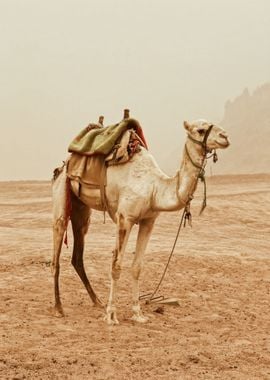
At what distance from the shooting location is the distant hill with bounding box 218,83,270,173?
99438mm

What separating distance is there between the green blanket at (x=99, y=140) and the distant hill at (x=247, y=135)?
81047 mm

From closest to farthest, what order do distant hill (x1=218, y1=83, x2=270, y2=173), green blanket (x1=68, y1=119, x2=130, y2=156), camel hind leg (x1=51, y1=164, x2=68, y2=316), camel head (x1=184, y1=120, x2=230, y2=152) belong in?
camel head (x1=184, y1=120, x2=230, y2=152)
green blanket (x1=68, y1=119, x2=130, y2=156)
camel hind leg (x1=51, y1=164, x2=68, y2=316)
distant hill (x1=218, y1=83, x2=270, y2=173)

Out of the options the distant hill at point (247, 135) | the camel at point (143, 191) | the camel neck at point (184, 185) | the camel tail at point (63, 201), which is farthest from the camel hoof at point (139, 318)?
the distant hill at point (247, 135)

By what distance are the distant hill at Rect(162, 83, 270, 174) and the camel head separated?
81660mm

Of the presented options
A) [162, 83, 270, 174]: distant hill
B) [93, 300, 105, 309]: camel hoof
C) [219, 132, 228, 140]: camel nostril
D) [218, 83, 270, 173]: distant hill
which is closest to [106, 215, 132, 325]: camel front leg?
[93, 300, 105, 309]: camel hoof

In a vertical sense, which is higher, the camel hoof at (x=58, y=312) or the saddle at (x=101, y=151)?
the saddle at (x=101, y=151)

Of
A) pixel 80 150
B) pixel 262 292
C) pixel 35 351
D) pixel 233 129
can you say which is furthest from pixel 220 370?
pixel 233 129

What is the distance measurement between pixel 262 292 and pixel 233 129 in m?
122

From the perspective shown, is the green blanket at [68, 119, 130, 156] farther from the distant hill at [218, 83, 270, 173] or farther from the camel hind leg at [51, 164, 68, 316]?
the distant hill at [218, 83, 270, 173]

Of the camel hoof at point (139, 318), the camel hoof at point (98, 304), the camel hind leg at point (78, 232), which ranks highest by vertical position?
the camel hind leg at point (78, 232)

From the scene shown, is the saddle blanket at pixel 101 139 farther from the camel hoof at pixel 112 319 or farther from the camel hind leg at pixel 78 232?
the camel hoof at pixel 112 319

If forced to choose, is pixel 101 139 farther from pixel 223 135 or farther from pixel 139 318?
pixel 139 318

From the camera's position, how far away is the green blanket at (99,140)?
22.7 feet

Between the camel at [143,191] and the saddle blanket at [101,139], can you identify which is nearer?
the camel at [143,191]
